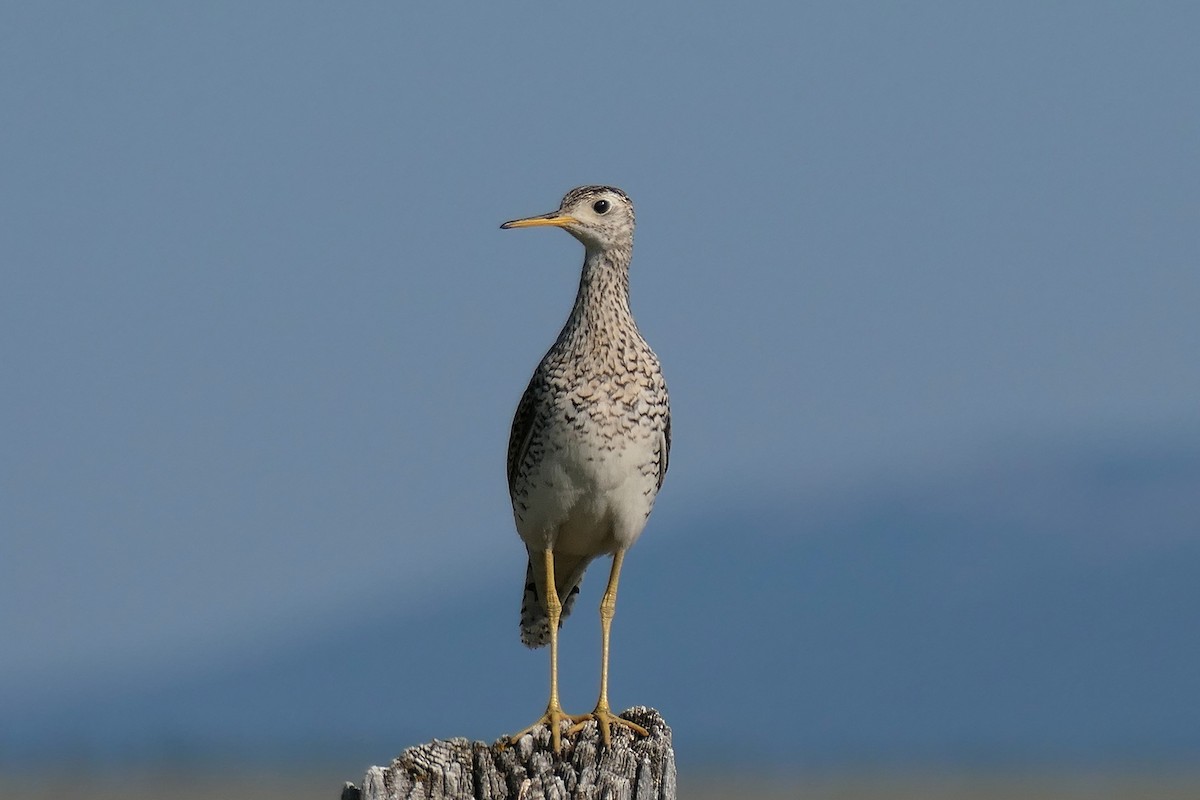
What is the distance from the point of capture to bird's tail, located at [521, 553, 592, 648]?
46.4ft

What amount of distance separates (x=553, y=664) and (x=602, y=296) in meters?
2.09

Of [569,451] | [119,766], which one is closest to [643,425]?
[569,451]

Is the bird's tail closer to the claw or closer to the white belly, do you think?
the white belly

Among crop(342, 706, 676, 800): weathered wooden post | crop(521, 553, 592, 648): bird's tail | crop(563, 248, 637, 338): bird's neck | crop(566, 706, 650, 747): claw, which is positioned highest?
crop(563, 248, 637, 338): bird's neck

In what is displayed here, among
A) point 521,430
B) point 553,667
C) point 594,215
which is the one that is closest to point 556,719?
point 553,667

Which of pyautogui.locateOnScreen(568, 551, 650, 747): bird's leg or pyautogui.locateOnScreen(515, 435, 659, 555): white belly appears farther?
pyautogui.locateOnScreen(515, 435, 659, 555): white belly

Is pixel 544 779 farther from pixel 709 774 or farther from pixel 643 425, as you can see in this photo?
pixel 709 774

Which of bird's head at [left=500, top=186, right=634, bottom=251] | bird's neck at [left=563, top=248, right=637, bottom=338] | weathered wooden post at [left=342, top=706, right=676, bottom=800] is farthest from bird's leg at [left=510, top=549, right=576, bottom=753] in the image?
bird's head at [left=500, top=186, right=634, bottom=251]

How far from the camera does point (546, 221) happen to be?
13.0 meters

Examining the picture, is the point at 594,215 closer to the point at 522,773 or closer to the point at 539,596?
the point at 539,596

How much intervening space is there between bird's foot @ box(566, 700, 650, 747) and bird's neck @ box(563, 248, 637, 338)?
7.17 feet

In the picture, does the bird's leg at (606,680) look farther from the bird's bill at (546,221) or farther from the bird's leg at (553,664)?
the bird's bill at (546,221)

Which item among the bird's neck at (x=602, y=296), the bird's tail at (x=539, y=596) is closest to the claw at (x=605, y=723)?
the bird's tail at (x=539, y=596)

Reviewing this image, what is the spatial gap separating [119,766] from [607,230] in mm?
86347
